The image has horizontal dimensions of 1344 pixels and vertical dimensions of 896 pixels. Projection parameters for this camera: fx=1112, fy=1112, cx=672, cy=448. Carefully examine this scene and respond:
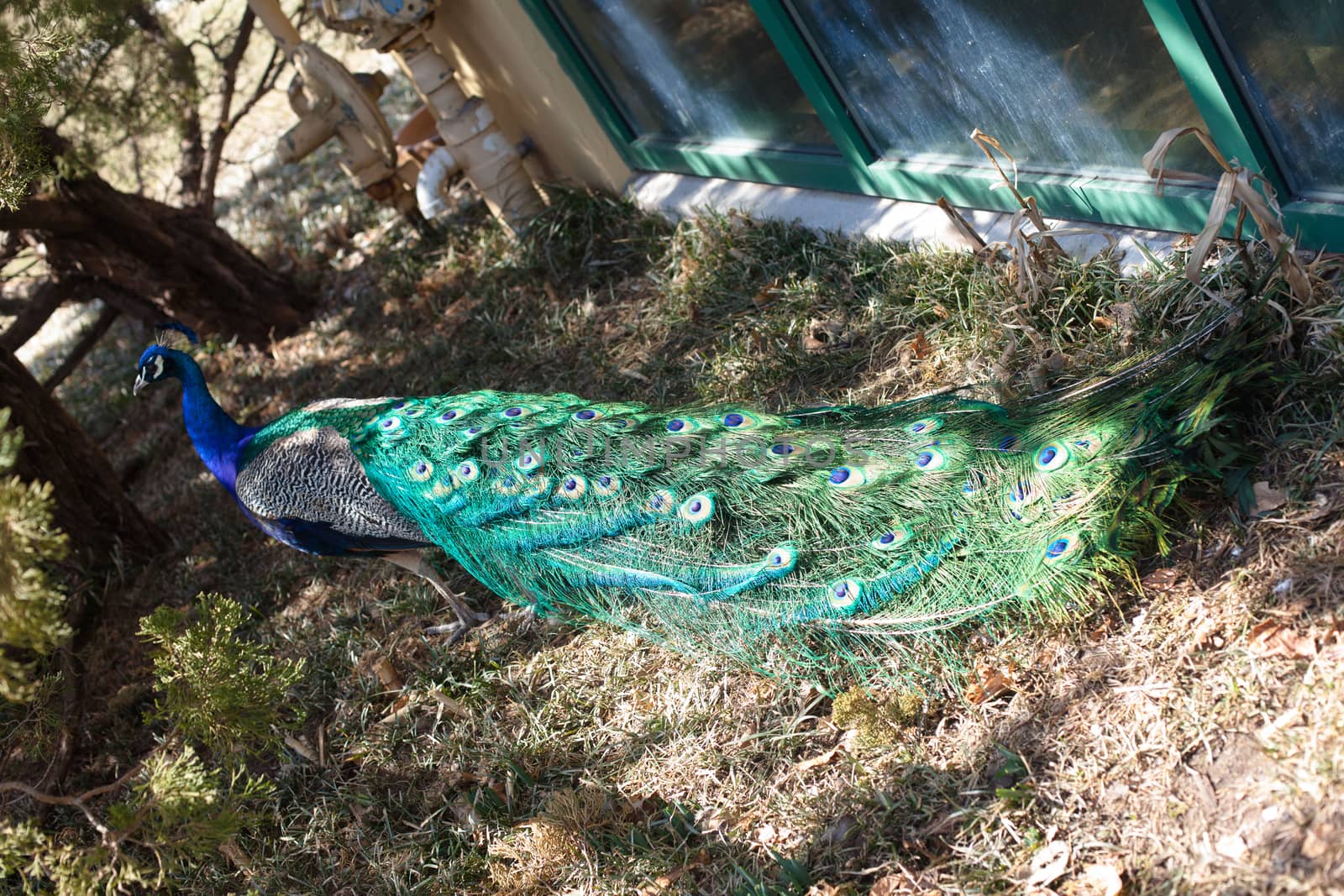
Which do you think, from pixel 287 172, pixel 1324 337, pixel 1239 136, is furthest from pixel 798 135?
pixel 287 172

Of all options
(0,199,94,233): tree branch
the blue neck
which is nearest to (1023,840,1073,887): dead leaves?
the blue neck

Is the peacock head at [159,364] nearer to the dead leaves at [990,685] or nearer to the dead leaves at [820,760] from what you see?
the dead leaves at [820,760]

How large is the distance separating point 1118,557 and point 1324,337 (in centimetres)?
88

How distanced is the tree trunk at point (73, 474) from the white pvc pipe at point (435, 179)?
7.33 ft

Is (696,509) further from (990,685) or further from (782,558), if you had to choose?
(990,685)

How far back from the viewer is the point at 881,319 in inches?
180

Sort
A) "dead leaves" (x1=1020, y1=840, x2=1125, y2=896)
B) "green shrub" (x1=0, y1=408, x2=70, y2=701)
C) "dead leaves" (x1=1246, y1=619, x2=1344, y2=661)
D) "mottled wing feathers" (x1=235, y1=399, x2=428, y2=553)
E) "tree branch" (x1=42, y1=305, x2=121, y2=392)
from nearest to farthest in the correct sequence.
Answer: "green shrub" (x1=0, y1=408, x2=70, y2=701)
"dead leaves" (x1=1020, y1=840, x2=1125, y2=896)
"dead leaves" (x1=1246, y1=619, x2=1344, y2=661)
"mottled wing feathers" (x1=235, y1=399, x2=428, y2=553)
"tree branch" (x1=42, y1=305, x2=121, y2=392)

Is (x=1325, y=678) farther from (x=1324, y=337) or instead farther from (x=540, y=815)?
(x=540, y=815)

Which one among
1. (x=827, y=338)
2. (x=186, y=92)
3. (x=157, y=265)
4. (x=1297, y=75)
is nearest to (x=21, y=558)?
(x=827, y=338)

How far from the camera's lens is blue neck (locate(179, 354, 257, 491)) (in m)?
4.55

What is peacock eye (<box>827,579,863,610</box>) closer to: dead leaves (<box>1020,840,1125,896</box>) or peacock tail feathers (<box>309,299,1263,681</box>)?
peacock tail feathers (<box>309,299,1263,681</box>)

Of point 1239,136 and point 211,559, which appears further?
point 211,559

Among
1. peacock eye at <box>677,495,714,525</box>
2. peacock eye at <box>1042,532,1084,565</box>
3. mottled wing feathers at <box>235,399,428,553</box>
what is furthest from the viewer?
mottled wing feathers at <box>235,399,428,553</box>

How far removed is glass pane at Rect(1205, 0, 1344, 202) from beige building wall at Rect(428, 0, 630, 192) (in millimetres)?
3747
